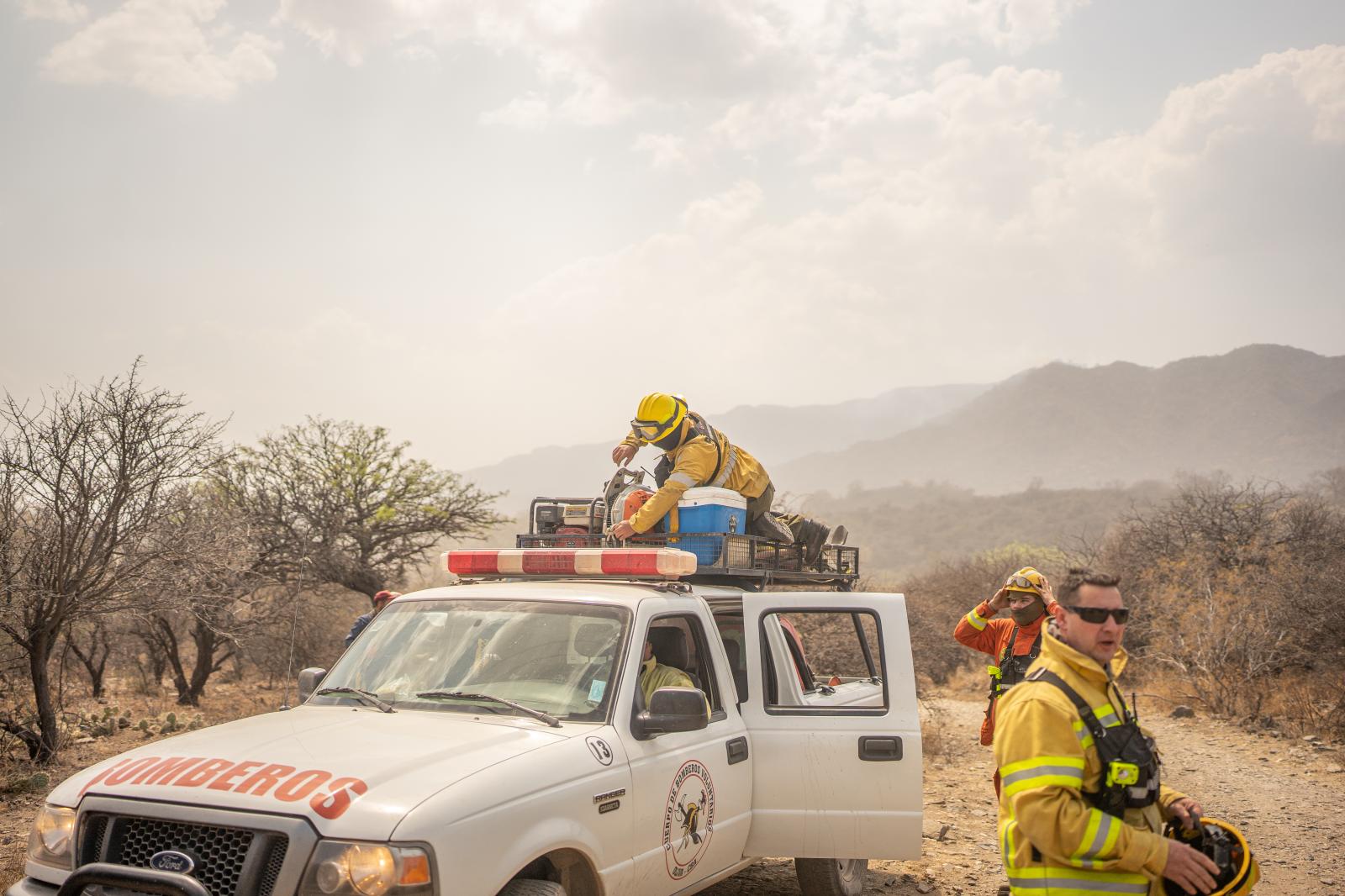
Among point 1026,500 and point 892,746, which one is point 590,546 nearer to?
point 892,746

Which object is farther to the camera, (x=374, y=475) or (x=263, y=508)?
(x=374, y=475)

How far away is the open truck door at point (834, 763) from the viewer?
5266 millimetres

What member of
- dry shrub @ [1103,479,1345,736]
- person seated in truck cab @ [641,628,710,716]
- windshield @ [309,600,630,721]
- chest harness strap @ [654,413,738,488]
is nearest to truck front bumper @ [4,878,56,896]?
windshield @ [309,600,630,721]

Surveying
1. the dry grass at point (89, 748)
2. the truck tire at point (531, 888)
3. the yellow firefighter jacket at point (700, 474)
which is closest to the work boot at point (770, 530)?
the yellow firefighter jacket at point (700, 474)

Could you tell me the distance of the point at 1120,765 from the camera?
3088 mm

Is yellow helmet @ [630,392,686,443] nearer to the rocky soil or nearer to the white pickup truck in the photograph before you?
the white pickup truck

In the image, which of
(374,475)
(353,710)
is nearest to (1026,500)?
(374,475)

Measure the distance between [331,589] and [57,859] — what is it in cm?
1503

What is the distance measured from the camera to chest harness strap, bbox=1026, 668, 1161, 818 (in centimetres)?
310

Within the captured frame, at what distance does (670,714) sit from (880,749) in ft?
4.61

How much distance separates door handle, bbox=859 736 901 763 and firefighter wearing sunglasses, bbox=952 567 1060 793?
943 mm

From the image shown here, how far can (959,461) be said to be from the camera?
494 feet

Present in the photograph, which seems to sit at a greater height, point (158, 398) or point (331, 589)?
point (158, 398)

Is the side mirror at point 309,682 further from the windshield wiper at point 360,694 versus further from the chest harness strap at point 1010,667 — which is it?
the chest harness strap at point 1010,667
